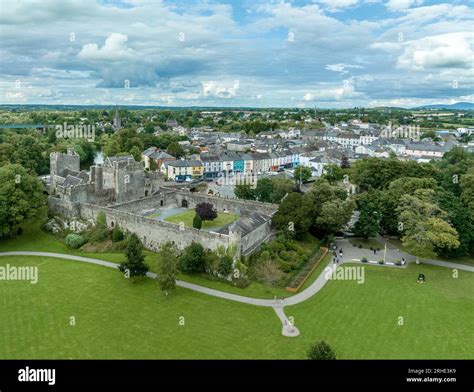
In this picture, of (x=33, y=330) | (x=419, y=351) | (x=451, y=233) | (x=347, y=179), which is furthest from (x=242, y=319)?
(x=347, y=179)

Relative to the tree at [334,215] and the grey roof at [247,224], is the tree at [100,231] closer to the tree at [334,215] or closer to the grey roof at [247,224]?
the grey roof at [247,224]

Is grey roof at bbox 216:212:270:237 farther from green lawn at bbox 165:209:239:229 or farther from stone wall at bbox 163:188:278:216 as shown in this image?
green lawn at bbox 165:209:239:229

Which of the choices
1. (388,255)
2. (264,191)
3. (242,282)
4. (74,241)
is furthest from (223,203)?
(388,255)

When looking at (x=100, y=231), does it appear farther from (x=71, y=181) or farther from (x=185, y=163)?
(x=185, y=163)

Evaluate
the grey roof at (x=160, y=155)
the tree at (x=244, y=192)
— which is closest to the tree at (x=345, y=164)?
the tree at (x=244, y=192)
